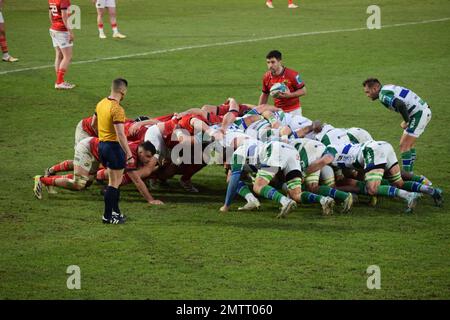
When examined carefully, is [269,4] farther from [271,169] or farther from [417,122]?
[271,169]

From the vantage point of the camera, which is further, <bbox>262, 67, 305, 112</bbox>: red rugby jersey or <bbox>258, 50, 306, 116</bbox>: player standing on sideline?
<bbox>262, 67, 305, 112</bbox>: red rugby jersey

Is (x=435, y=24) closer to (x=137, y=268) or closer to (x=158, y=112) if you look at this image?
(x=158, y=112)

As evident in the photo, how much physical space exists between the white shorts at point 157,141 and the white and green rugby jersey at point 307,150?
6.79ft

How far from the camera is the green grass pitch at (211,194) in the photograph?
438 inches

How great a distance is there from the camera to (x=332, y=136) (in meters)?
14.8

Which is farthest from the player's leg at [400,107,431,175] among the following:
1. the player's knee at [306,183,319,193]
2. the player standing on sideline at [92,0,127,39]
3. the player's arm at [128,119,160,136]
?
the player standing on sideline at [92,0,127,39]

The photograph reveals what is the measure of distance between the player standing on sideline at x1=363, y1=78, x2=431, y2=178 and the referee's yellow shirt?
4.45 metres

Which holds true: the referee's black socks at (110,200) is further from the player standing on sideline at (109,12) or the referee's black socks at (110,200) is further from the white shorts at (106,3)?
the white shorts at (106,3)

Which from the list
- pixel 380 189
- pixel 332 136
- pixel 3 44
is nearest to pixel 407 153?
pixel 332 136

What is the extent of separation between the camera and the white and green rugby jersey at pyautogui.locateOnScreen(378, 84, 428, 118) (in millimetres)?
15258

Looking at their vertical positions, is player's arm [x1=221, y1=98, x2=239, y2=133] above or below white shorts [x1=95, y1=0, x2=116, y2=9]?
below

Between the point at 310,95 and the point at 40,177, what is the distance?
9.25 metres

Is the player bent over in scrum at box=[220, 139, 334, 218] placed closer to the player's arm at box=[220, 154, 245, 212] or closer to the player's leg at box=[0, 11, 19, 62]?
the player's arm at box=[220, 154, 245, 212]
